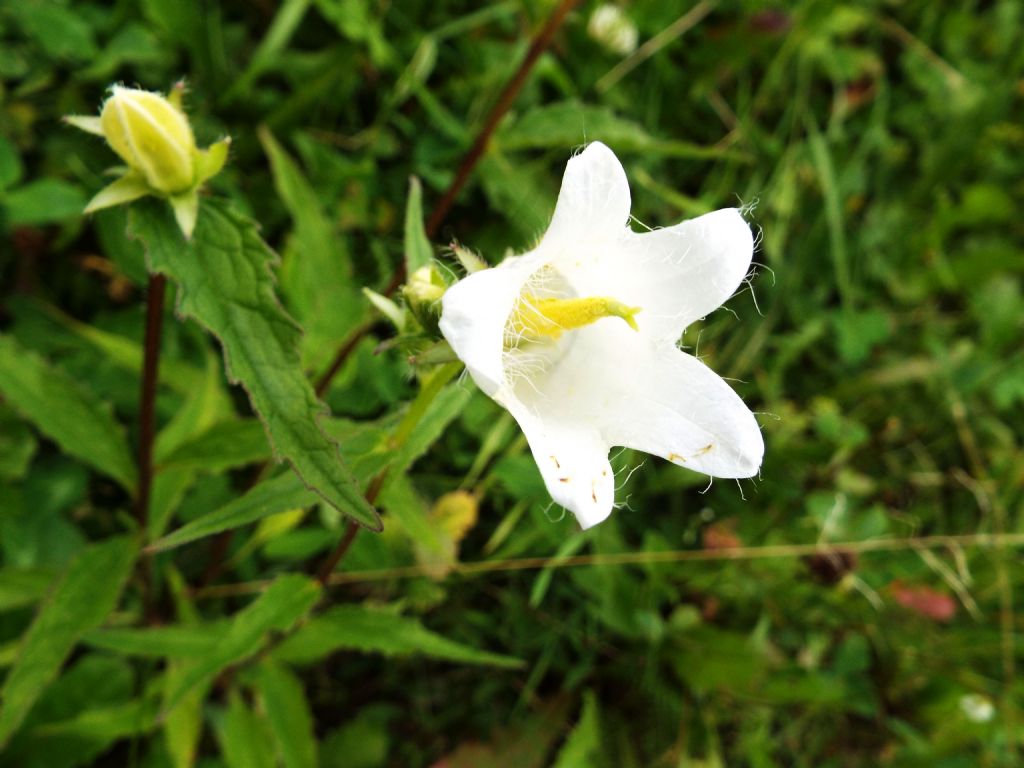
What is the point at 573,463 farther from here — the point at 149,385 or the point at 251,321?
the point at 149,385

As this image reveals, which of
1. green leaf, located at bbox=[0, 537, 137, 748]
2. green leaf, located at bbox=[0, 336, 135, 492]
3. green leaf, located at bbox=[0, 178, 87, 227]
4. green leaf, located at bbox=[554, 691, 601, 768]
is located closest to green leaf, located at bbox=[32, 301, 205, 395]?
green leaf, located at bbox=[0, 178, 87, 227]

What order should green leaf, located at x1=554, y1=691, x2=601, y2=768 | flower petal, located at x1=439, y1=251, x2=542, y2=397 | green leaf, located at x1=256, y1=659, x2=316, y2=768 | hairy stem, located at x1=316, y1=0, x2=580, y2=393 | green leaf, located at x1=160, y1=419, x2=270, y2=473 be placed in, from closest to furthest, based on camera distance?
flower petal, located at x1=439, y1=251, x2=542, y2=397 < green leaf, located at x1=160, y1=419, x2=270, y2=473 < green leaf, located at x1=256, y1=659, x2=316, y2=768 < hairy stem, located at x1=316, y1=0, x2=580, y2=393 < green leaf, located at x1=554, y1=691, x2=601, y2=768

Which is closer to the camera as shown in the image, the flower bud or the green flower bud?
the green flower bud

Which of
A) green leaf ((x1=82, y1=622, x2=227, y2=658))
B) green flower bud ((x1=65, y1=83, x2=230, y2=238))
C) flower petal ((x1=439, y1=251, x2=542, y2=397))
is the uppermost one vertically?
green flower bud ((x1=65, y1=83, x2=230, y2=238))

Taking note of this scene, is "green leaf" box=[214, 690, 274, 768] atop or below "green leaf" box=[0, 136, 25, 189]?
below

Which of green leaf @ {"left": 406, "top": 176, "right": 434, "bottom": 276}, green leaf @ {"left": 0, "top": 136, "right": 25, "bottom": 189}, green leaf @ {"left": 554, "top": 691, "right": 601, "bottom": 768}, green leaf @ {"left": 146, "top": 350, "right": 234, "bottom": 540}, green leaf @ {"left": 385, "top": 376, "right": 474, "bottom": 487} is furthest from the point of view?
green leaf @ {"left": 554, "top": 691, "right": 601, "bottom": 768}

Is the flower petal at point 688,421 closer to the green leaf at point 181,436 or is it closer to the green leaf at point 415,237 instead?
the green leaf at point 415,237

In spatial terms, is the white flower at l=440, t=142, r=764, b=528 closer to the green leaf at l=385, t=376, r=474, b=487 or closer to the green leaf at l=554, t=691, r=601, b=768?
the green leaf at l=385, t=376, r=474, b=487
